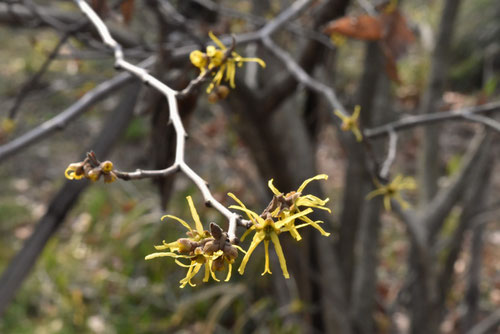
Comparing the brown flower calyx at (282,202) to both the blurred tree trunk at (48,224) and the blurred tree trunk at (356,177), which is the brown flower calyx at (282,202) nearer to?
the blurred tree trunk at (48,224)

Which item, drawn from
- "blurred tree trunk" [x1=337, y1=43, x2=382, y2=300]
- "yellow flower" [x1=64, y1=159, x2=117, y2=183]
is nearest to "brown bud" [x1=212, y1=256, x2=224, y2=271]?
"yellow flower" [x1=64, y1=159, x2=117, y2=183]

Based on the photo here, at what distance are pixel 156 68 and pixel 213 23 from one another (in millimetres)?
664

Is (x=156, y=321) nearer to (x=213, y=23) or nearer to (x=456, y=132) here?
(x=213, y=23)

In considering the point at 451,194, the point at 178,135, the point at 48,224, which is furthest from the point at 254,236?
the point at 451,194

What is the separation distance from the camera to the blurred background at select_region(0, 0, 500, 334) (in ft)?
4.43

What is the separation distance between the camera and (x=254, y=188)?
2.06 meters

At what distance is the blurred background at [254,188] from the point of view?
1350 millimetres

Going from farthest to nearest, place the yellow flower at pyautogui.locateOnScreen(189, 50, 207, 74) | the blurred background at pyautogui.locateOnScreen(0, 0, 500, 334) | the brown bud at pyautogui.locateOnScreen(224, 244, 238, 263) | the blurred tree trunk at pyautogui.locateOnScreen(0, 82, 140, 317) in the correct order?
the blurred background at pyautogui.locateOnScreen(0, 0, 500, 334), the blurred tree trunk at pyautogui.locateOnScreen(0, 82, 140, 317), the yellow flower at pyautogui.locateOnScreen(189, 50, 207, 74), the brown bud at pyautogui.locateOnScreen(224, 244, 238, 263)

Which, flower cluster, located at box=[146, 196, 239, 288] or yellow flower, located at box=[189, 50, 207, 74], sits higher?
yellow flower, located at box=[189, 50, 207, 74]

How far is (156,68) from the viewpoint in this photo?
1.21 meters

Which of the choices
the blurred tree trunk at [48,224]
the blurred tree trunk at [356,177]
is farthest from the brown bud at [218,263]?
the blurred tree trunk at [356,177]

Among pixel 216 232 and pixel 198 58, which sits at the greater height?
pixel 198 58

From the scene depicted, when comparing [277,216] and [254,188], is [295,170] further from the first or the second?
[277,216]

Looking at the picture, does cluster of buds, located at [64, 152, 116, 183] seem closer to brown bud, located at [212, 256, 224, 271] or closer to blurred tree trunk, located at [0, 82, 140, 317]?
brown bud, located at [212, 256, 224, 271]
